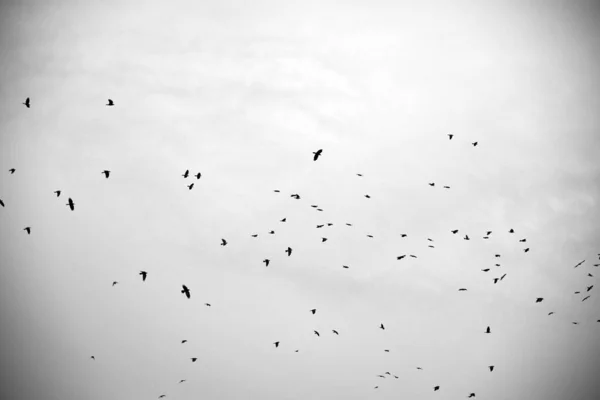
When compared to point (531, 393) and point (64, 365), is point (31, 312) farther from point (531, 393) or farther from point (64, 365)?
point (531, 393)

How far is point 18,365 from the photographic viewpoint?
124062mm

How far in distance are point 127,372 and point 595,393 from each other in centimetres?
16022

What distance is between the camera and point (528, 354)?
163 metres

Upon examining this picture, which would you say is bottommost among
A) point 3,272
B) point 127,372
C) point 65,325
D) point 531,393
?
point 531,393

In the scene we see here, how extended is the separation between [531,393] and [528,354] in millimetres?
17762

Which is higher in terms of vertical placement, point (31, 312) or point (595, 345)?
point (31, 312)

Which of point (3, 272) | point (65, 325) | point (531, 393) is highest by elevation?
point (3, 272)

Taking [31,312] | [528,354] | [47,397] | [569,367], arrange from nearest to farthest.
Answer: [47,397] → [31,312] → [569,367] → [528,354]

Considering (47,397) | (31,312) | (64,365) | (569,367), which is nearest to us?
(47,397)

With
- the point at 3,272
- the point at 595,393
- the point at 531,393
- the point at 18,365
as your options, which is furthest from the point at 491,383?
the point at 3,272

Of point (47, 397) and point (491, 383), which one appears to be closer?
point (47, 397)

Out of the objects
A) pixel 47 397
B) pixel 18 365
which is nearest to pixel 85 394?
pixel 47 397

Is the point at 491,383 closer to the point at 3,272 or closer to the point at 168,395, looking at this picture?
the point at 168,395

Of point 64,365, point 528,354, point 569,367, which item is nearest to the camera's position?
point 64,365
